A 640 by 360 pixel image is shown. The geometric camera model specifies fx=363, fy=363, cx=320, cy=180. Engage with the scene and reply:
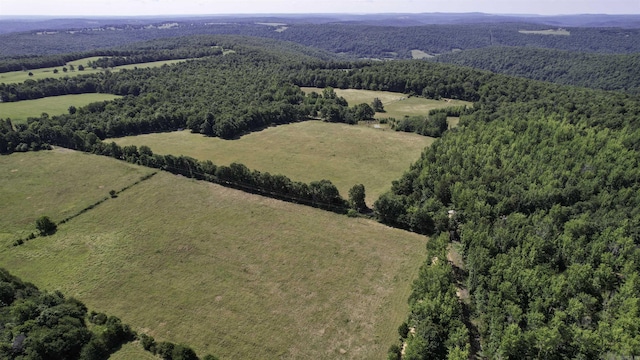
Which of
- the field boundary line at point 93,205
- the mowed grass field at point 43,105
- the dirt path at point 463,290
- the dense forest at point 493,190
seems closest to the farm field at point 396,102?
the dense forest at point 493,190

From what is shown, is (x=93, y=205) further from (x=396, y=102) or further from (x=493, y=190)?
(x=396, y=102)

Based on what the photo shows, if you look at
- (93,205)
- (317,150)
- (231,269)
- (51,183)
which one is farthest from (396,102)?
(51,183)

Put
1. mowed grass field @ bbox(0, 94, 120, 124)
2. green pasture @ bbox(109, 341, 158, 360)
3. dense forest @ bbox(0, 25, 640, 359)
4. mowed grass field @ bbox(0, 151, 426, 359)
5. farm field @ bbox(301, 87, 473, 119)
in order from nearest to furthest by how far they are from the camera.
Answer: dense forest @ bbox(0, 25, 640, 359), green pasture @ bbox(109, 341, 158, 360), mowed grass field @ bbox(0, 151, 426, 359), mowed grass field @ bbox(0, 94, 120, 124), farm field @ bbox(301, 87, 473, 119)

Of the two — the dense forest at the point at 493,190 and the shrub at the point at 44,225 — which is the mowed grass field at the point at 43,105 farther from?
the shrub at the point at 44,225

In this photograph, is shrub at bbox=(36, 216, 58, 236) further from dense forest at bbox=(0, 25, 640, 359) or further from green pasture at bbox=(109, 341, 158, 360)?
green pasture at bbox=(109, 341, 158, 360)

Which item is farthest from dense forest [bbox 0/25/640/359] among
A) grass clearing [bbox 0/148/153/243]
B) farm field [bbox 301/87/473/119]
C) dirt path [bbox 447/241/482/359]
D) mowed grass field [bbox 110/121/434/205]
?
farm field [bbox 301/87/473/119]

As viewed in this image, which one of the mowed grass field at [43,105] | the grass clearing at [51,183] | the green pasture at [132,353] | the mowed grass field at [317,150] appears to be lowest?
the green pasture at [132,353]
